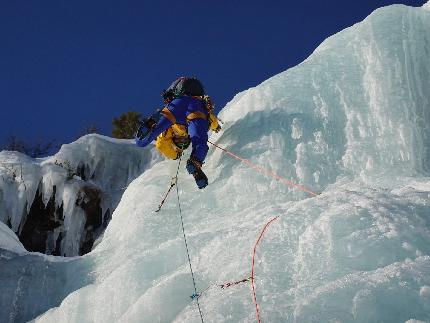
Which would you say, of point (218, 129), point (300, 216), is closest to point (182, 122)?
point (218, 129)

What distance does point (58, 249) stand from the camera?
9.04 meters

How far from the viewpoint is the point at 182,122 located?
5.12 m

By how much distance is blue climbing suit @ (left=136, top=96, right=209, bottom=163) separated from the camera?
4832 mm

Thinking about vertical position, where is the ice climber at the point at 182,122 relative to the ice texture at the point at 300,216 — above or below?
above

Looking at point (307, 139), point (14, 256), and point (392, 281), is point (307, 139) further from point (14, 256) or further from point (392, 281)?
point (14, 256)

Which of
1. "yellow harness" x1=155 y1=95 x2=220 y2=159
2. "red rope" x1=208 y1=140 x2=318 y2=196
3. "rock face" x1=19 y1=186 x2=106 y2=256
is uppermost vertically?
"yellow harness" x1=155 y1=95 x2=220 y2=159

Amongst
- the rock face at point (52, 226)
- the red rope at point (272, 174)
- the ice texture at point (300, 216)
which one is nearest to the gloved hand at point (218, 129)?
the ice texture at point (300, 216)

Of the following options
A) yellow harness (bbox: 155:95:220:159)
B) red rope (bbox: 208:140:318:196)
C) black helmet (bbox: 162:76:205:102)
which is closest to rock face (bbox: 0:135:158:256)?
yellow harness (bbox: 155:95:220:159)

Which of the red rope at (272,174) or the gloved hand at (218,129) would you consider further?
the gloved hand at (218,129)

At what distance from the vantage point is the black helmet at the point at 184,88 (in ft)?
17.3

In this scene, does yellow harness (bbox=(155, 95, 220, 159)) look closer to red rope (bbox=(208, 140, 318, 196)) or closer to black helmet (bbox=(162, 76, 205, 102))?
black helmet (bbox=(162, 76, 205, 102))

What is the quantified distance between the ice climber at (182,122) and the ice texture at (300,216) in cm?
27

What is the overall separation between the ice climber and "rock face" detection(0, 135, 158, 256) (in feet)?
14.3

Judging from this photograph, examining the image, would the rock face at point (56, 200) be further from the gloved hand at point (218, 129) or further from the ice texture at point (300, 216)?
the gloved hand at point (218, 129)
